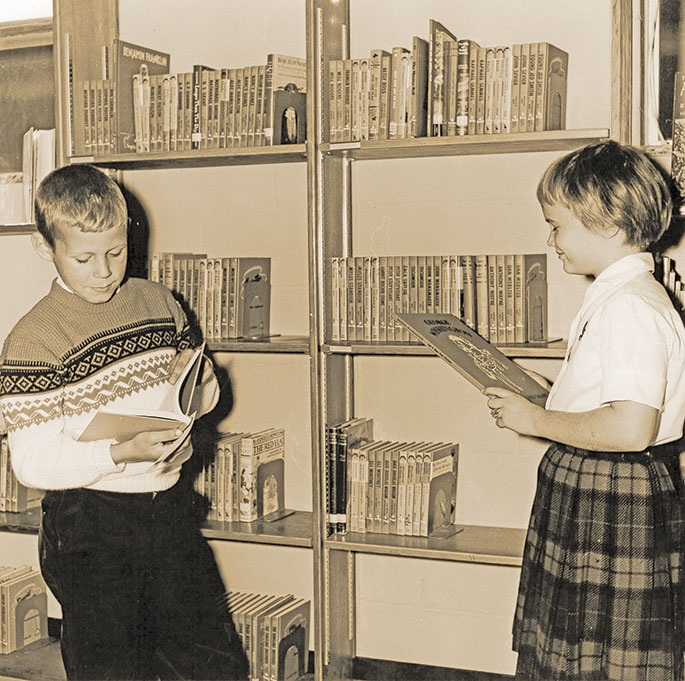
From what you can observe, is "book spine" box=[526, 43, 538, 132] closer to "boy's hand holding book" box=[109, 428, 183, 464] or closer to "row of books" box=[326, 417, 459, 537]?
"row of books" box=[326, 417, 459, 537]

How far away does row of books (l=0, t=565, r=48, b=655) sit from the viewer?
2953mm

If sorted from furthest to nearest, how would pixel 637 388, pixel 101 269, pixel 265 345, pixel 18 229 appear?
pixel 18 229 → pixel 265 345 → pixel 101 269 → pixel 637 388

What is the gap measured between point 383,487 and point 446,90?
42.9 inches

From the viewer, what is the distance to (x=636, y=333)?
5.75 ft

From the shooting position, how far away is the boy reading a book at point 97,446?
1865 mm

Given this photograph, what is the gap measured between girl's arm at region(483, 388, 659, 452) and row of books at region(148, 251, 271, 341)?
38.9 inches

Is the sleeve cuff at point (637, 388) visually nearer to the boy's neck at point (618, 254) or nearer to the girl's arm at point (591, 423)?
the girl's arm at point (591, 423)

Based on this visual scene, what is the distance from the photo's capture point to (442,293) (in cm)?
249

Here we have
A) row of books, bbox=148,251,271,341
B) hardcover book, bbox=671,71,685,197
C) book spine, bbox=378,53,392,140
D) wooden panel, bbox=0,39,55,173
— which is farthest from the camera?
wooden panel, bbox=0,39,55,173

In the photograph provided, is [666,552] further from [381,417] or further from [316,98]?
[316,98]

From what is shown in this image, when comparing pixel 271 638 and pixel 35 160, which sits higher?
pixel 35 160

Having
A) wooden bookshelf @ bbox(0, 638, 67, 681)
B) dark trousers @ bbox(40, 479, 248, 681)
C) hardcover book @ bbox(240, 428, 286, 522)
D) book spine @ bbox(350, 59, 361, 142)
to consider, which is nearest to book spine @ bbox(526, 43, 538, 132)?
book spine @ bbox(350, 59, 361, 142)

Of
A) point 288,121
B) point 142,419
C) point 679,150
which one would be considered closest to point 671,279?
point 679,150

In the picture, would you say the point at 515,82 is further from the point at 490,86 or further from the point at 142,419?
the point at 142,419
